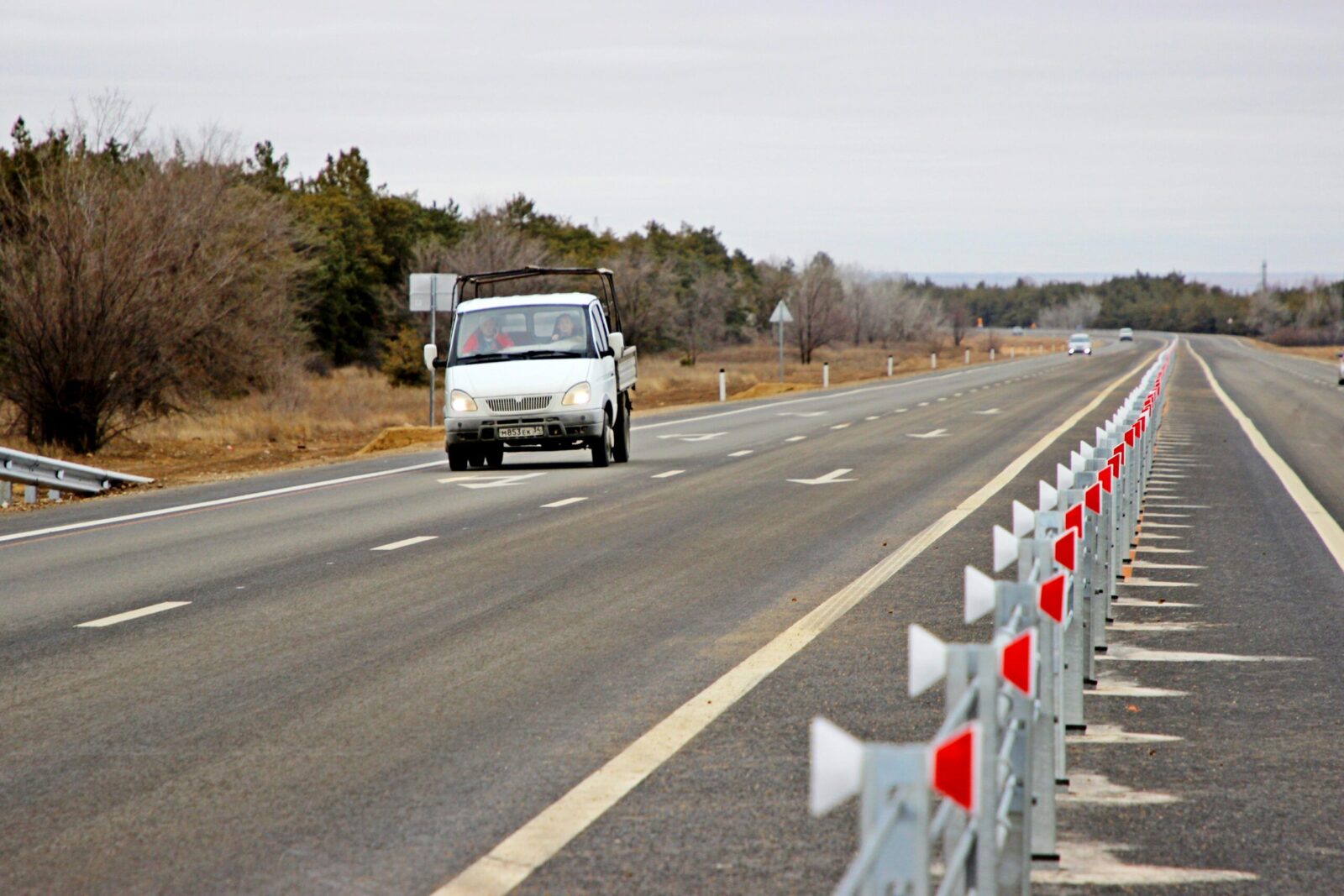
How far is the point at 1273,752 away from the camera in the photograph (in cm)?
614

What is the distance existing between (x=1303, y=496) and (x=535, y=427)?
856 cm

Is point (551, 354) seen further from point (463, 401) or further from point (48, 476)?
point (48, 476)

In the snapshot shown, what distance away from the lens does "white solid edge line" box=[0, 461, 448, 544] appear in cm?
1456

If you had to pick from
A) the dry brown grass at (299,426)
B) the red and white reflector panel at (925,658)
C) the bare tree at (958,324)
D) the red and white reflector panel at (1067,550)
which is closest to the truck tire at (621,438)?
the dry brown grass at (299,426)

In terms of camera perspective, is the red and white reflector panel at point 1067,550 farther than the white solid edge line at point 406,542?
No

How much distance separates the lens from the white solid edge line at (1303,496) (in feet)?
41.2

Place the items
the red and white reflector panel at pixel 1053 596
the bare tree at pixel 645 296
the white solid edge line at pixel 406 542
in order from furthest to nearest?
the bare tree at pixel 645 296, the white solid edge line at pixel 406 542, the red and white reflector panel at pixel 1053 596

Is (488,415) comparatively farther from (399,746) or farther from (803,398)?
(803,398)

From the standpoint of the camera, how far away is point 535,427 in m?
19.6

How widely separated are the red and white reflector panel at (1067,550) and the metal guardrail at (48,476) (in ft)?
46.0

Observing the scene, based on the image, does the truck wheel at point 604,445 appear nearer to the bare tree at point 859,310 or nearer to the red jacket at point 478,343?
the red jacket at point 478,343

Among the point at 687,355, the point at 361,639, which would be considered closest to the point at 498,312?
the point at 361,639

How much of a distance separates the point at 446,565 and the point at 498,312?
9434 millimetres

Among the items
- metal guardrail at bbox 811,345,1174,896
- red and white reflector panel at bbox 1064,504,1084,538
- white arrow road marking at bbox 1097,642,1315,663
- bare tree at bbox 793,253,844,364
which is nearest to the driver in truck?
white arrow road marking at bbox 1097,642,1315,663
